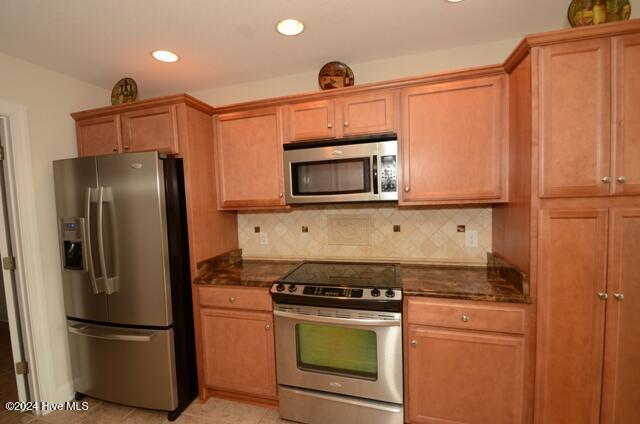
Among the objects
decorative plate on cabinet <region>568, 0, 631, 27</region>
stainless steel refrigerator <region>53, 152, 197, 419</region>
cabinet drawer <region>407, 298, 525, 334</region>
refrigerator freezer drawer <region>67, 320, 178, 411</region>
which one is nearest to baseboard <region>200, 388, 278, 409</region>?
stainless steel refrigerator <region>53, 152, 197, 419</region>

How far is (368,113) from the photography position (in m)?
1.91

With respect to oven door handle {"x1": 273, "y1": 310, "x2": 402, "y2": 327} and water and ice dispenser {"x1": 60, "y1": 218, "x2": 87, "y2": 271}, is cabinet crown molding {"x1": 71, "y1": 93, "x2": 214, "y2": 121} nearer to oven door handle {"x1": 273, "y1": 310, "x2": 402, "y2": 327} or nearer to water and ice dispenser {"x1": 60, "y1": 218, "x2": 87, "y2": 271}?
water and ice dispenser {"x1": 60, "y1": 218, "x2": 87, "y2": 271}

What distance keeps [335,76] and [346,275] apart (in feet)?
4.74

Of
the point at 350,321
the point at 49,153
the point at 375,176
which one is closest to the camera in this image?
the point at 350,321

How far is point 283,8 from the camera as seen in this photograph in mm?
1512

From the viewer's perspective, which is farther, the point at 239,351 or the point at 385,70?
the point at 385,70

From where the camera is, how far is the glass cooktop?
71.2 inches

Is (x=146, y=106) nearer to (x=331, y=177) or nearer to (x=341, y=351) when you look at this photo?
(x=331, y=177)

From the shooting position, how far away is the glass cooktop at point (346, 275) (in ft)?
5.93

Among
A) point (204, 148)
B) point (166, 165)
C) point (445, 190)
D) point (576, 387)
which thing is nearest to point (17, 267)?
point (166, 165)

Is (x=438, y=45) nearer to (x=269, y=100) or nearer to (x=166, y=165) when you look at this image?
(x=269, y=100)

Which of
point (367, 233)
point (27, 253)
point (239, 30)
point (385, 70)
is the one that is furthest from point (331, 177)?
point (27, 253)

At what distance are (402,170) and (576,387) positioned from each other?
58.3 inches

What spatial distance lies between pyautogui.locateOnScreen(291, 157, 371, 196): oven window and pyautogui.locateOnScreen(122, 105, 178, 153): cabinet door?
35.3 inches
